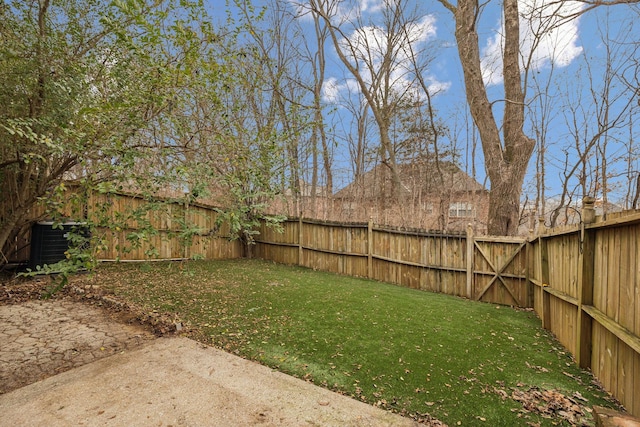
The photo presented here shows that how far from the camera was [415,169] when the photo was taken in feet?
44.2

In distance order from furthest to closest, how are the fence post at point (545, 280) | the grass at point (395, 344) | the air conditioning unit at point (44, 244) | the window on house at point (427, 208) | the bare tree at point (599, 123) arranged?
the window on house at point (427, 208)
the bare tree at point (599, 123)
the air conditioning unit at point (44, 244)
the fence post at point (545, 280)
the grass at point (395, 344)

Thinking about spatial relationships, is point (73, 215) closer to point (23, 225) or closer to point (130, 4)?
point (130, 4)

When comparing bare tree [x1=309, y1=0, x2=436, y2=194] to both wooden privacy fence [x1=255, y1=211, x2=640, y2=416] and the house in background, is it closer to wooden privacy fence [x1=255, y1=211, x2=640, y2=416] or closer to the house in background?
the house in background

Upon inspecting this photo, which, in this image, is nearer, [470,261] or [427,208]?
[470,261]

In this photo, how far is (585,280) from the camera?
280cm

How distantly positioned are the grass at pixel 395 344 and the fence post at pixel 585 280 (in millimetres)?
238

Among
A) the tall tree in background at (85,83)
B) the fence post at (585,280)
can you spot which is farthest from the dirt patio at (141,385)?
Answer: the fence post at (585,280)

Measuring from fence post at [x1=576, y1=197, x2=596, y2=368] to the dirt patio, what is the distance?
7.00 ft

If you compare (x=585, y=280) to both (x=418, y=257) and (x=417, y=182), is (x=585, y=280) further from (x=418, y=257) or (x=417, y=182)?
(x=417, y=182)

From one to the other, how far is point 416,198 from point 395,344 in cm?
986

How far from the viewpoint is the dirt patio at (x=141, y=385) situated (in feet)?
6.90

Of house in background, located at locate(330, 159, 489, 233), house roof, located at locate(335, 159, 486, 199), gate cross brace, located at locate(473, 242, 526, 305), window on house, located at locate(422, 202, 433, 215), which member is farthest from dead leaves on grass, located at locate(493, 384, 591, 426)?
house roof, located at locate(335, 159, 486, 199)

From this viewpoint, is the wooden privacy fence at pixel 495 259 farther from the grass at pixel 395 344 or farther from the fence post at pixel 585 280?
the grass at pixel 395 344

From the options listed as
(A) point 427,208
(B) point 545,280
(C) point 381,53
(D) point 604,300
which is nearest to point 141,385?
(D) point 604,300
